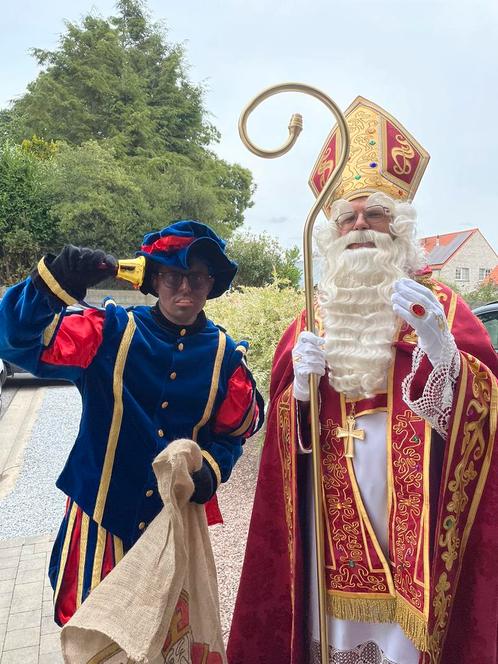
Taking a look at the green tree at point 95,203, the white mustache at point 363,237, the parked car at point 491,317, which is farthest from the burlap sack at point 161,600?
the green tree at point 95,203

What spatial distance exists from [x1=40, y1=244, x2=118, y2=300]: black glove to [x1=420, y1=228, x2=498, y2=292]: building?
28907mm

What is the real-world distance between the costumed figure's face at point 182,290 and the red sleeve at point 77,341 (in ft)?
0.76

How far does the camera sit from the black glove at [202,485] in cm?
160

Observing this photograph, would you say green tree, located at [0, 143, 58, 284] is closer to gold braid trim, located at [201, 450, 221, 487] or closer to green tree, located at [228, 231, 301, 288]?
green tree, located at [228, 231, 301, 288]

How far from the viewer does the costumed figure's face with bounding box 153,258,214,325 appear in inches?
69.0

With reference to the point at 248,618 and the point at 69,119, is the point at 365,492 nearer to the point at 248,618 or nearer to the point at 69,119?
the point at 248,618

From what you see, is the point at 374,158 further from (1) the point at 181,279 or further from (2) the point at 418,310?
(1) the point at 181,279

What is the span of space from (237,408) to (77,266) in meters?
0.77

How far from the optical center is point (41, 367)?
5.31 feet

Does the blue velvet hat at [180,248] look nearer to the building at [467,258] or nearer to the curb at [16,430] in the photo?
the curb at [16,430]

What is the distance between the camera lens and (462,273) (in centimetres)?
2895

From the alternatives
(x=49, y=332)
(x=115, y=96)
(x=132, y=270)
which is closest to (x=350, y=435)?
(x=132, y=270)

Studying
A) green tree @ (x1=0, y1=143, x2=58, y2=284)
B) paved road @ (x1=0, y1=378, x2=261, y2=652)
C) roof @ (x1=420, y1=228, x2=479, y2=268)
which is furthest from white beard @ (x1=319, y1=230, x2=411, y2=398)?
roof @ (x1=420, y1=228, x2=479, y2=268)

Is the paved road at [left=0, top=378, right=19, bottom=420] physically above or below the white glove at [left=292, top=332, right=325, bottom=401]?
below
